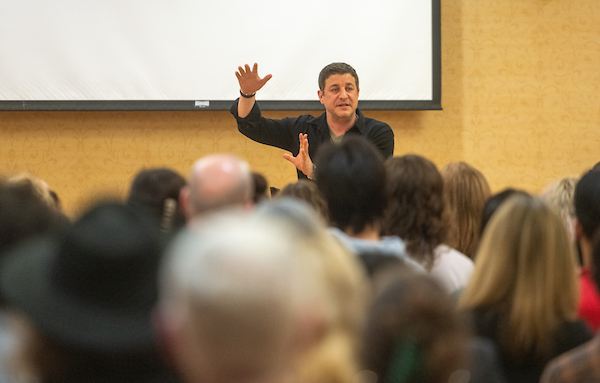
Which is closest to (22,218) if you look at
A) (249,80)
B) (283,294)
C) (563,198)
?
(283,294)

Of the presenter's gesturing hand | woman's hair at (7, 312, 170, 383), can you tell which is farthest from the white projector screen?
woman's hair at (7, 312, 170, 383)

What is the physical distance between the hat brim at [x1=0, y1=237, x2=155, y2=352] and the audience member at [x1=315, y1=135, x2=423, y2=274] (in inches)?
29.6

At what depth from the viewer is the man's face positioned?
3.22m

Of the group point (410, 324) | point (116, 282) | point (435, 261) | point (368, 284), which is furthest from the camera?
point (435, 261)

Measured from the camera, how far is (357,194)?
5.46 ft

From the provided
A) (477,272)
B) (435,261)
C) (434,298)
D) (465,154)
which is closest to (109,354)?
(434,298)

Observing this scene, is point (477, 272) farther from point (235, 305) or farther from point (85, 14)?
point (85, 14)

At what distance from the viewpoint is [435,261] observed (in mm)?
1799

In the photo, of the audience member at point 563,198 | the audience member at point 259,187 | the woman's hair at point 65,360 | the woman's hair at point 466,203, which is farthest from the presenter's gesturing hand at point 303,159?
the woman's hair at point 65,360

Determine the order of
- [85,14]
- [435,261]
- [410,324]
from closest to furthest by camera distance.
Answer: [410,324]
[435,261]
[85,14]

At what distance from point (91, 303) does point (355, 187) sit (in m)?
0.86

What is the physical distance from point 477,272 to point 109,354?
0.76 m

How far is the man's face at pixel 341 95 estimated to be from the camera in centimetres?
322

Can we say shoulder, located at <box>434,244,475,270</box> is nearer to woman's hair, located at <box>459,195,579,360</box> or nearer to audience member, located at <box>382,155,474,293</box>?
audience member, located at <box>382,155,474,293</box>
